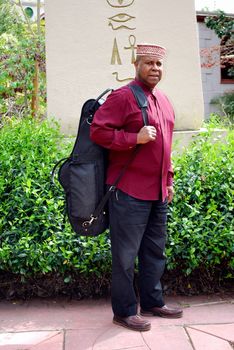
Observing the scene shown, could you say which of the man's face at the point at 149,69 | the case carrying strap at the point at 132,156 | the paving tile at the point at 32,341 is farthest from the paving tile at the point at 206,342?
the man's face at the point at 149,69

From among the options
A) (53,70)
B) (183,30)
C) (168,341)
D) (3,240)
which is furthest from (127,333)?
(183,30)

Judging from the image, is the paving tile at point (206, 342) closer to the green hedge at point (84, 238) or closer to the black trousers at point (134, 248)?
the black trousers at point (134, 248)

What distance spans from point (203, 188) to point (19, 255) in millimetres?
1395

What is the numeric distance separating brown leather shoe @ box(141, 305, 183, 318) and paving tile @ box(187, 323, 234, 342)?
0.16 m

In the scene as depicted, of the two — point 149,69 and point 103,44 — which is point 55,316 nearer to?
point 149,69

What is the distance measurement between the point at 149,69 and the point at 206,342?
1571mm

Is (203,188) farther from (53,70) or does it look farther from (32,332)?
(53,70)

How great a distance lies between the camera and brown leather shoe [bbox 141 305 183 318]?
10.5 feet

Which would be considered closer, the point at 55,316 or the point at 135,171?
the point at 135,171

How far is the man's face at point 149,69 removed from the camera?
2.84m

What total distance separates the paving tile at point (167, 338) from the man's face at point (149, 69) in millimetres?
1446

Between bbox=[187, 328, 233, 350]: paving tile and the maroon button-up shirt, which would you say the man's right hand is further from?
bbox=[187, 328, 233, 350]: paving tile

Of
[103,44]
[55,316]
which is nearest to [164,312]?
[55,316]

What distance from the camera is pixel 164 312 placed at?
10.5 feet
